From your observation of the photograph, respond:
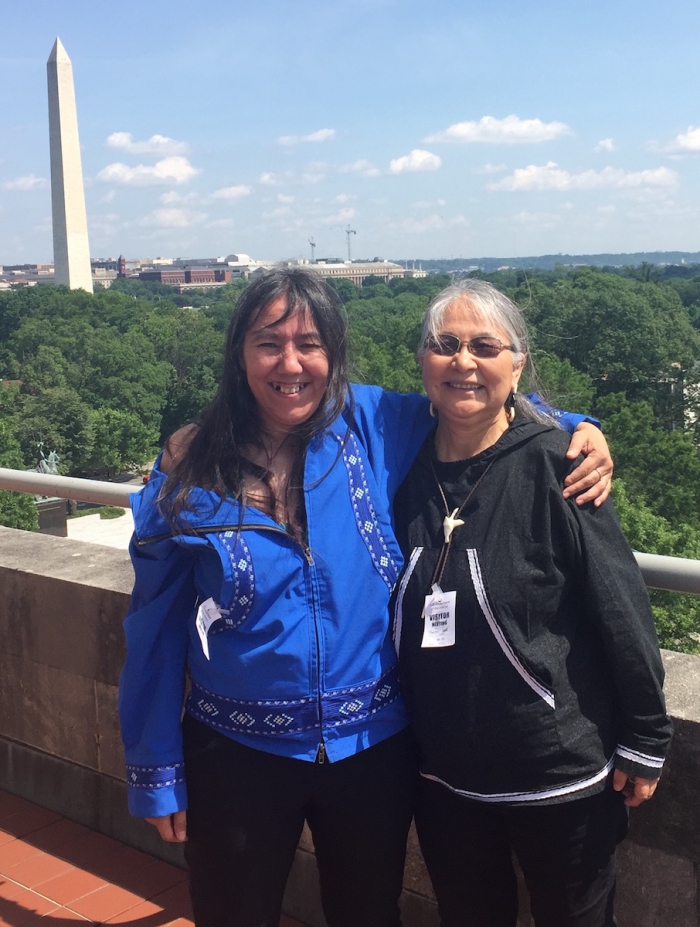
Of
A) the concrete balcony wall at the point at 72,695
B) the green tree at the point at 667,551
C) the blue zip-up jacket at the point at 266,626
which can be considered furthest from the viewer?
the green tree at the point at 667,551

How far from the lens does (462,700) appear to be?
2.03 m

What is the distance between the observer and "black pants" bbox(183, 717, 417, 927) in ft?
6.93

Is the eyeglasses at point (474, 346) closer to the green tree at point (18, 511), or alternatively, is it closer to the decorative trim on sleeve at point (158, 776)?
the decorative trim on sleeve at point (158, 776)

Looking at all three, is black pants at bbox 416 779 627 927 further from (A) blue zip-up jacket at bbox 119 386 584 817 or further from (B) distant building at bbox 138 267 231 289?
Answer: (B) distant building at bbox 138 267 231 289

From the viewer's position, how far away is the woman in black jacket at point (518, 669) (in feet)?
Answer: 6.50

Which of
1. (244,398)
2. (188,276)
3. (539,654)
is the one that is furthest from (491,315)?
(188,276)

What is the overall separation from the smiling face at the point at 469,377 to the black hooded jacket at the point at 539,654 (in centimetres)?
12

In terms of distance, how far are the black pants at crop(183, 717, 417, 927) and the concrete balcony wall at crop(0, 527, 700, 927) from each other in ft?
2.09

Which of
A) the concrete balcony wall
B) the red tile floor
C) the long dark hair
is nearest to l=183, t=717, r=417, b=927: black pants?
the long dark hair

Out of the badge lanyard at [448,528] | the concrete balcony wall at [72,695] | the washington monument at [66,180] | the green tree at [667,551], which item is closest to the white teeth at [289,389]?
the badge lanyard at [448,528]

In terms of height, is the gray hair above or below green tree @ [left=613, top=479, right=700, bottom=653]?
above

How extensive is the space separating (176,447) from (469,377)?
0.62 meters

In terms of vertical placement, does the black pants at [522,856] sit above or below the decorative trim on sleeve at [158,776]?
below

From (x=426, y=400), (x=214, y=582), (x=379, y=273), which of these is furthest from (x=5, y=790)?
(x=379, y=273)
